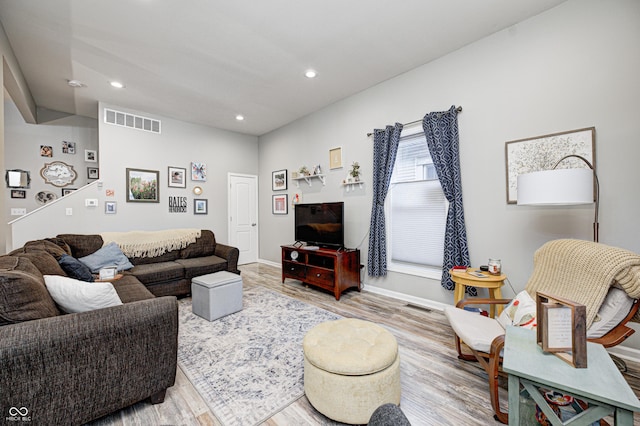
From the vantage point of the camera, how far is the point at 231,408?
158 centimetres

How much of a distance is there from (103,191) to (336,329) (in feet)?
15.0

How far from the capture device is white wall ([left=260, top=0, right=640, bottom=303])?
80.5 inches

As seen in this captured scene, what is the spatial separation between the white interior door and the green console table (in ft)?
17.5

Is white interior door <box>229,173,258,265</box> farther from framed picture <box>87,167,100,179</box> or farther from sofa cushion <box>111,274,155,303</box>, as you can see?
sofa cushion <box>111,274,155,303</box>

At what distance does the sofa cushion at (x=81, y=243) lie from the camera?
130 inches

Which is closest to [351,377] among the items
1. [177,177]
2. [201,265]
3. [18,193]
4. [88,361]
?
[88,361]

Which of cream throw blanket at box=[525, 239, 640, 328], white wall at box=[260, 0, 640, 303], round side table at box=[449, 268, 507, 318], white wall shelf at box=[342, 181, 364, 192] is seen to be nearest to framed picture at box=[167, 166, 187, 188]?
white wall shelf at box=[342, 181, 364, 192]

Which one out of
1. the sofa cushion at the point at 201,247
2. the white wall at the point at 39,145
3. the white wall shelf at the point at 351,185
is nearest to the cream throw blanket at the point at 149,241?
the sofa cushion at the point at 201,247

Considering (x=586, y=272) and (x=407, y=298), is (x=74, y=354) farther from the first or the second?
(x=407, y=298)

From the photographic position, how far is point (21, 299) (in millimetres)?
1294

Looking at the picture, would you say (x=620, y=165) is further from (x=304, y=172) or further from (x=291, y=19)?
(x=304, y=172)

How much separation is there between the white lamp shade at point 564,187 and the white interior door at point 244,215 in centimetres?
522

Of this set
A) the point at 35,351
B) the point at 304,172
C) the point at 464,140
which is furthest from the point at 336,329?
the point at 304,172

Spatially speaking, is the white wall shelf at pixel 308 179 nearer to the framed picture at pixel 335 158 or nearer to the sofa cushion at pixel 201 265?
the framed picture at pixel 335 158
